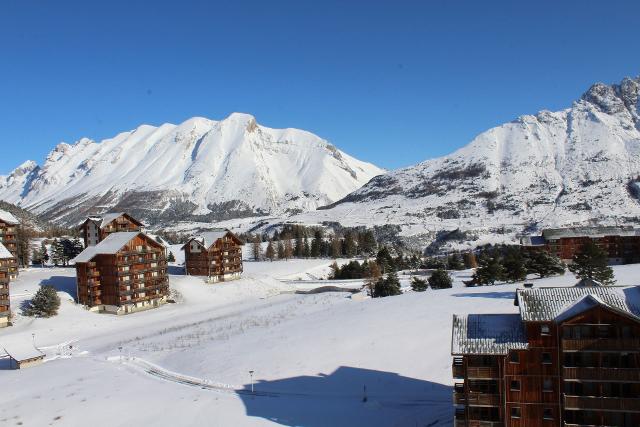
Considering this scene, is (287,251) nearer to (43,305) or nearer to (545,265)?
(545,265)

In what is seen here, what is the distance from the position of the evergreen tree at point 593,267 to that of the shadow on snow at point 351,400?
2780 cm

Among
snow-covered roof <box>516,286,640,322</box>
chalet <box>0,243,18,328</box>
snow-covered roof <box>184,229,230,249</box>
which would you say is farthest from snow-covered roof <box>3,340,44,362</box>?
snow-covered roof <box>184,229,230,249</box>

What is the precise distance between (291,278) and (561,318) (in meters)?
87.6

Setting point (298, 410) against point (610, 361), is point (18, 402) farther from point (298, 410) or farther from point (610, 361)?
point (610, 361)

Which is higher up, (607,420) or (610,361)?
(610,361)

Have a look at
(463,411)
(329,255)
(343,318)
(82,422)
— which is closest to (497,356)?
(463,411)

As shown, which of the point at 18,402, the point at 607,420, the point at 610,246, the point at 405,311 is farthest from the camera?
the point at 610,246

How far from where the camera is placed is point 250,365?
42250 mm

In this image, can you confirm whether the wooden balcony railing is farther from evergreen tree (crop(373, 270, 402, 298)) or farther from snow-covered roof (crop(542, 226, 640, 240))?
snow-covered roof (crop(542, 226, 640, 240))

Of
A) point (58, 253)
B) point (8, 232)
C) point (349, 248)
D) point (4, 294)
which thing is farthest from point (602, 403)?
point (349, 248)

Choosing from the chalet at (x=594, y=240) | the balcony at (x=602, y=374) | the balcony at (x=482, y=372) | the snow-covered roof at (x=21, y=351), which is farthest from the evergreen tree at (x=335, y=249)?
the balcony at (x=602, y=374)

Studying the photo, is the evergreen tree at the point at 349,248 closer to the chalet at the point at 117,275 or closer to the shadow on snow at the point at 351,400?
the chalet at the point at 117,275

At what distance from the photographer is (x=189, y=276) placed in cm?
9606

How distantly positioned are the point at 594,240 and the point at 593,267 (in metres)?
55.4
